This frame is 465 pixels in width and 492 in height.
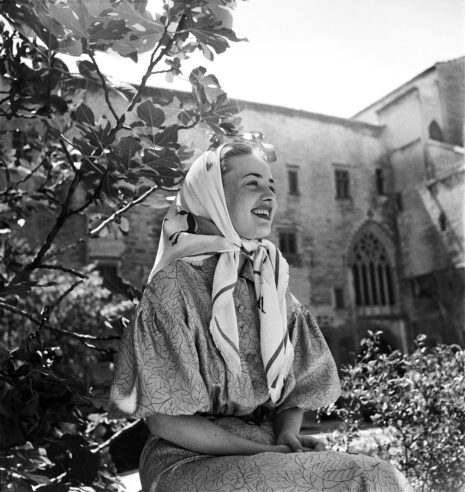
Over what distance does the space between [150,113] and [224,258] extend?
642 mm

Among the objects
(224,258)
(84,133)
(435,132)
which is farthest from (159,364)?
(435,132)

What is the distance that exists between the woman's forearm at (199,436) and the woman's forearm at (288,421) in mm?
188

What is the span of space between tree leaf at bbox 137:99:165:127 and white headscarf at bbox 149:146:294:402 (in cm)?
30

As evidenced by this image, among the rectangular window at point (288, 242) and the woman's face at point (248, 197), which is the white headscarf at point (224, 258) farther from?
the rectangular window at point (288, 242)

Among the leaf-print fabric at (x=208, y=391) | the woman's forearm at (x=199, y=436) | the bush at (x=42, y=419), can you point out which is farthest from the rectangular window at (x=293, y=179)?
the woman's forearm at (x=199, y=436)

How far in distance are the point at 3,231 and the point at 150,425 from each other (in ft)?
4.96

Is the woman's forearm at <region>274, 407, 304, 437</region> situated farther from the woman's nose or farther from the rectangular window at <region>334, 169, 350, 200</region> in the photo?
the rectangular window at <region>334, 169, 350, 200</region>

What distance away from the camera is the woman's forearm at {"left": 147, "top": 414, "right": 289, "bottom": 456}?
145 cm

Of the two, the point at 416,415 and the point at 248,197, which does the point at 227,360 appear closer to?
the point at 248,197

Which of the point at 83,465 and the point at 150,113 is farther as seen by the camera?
the point at 150,113

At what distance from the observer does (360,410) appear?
3.47 meters

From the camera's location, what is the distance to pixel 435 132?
62.4 ft

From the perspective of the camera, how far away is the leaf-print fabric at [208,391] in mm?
1298

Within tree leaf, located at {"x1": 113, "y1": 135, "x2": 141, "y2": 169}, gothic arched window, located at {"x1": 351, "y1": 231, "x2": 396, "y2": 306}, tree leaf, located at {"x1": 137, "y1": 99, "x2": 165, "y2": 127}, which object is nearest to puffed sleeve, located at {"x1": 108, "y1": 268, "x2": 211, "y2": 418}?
tree leaf, located at {"x1": 113, "y1": 135, "x2": 141, "y2": 169}
